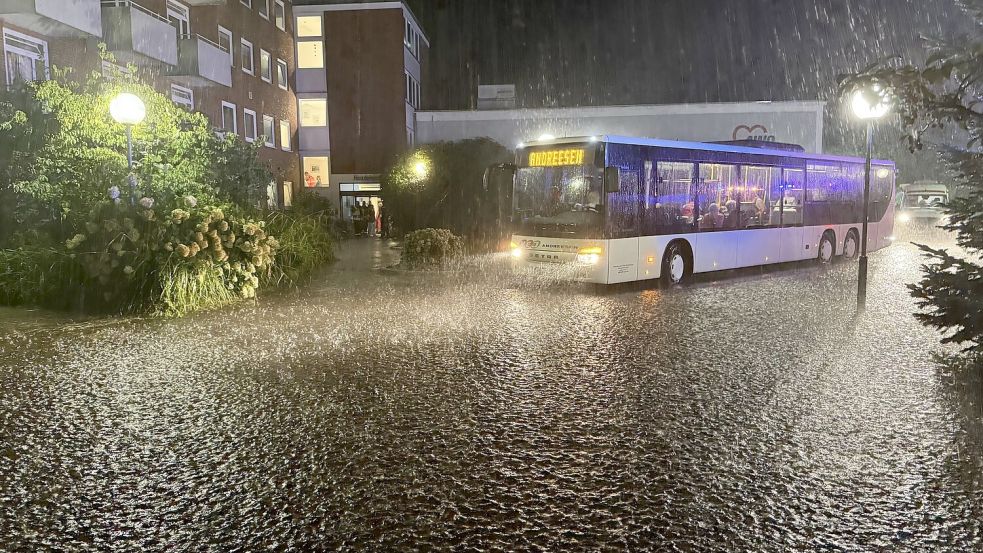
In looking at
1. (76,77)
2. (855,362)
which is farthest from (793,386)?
(76,77)

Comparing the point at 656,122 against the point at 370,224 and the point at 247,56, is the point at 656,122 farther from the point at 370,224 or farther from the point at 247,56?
the point at 247,56

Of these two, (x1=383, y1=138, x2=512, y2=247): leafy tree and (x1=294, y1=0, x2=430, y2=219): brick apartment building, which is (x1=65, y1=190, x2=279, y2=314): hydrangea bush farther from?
(x1=294, y1=0, x2=430, y2=219): brick apartment building

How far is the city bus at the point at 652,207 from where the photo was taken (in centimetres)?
1481

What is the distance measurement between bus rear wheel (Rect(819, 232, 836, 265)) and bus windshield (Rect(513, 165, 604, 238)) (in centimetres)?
909

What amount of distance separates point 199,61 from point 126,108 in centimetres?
1444

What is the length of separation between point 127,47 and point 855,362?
22114mm

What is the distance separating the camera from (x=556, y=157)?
15453 mm

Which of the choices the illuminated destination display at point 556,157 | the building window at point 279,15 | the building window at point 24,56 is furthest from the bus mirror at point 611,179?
the building window at point 279,15

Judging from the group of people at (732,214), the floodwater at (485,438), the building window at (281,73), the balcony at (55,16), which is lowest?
the floodwater at (485,438)

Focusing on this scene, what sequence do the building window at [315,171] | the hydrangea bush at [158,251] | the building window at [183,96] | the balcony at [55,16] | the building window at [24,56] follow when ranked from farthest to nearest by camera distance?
the building window at [315,171], the building window at [183,96], the building window at [24,56], the balcony at [55,16], the hydrangea bush at [158,251]

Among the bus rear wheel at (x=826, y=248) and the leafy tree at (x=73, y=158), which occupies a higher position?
the leafy tree at (x=73, y=158)

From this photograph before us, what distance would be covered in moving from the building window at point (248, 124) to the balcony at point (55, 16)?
13.1 m

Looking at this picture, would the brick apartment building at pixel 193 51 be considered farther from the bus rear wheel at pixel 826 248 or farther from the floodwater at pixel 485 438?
the bus rear wheel at pixel 826 248

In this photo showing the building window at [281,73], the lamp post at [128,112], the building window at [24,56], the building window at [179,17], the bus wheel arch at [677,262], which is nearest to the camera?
the lamp post at [128,112]
